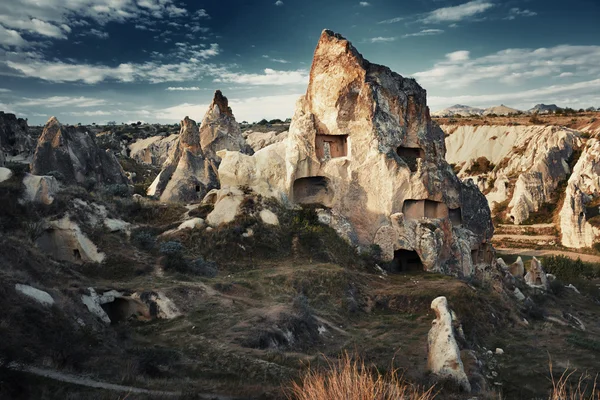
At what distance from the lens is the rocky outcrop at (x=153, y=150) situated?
64.2 meters

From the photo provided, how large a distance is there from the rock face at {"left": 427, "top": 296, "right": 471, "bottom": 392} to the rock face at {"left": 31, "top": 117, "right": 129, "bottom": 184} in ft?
78.7

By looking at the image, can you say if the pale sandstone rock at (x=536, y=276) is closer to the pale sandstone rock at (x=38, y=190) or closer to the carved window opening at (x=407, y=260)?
the carved window opening at (x=407, y=260)

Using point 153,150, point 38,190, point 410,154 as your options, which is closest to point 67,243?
point 38,190

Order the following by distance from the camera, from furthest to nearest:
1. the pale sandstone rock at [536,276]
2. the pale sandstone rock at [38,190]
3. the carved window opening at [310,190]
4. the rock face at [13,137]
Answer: the rock face at [13,137], the pale sandstone rock at [536,276], the carved window opening at [310,190], the pale sandstone rock at [38,190]

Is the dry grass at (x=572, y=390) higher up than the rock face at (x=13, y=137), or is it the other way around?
the rock face at (x=13, y=137)

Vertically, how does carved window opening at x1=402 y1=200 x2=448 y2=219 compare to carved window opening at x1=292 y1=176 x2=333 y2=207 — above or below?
below

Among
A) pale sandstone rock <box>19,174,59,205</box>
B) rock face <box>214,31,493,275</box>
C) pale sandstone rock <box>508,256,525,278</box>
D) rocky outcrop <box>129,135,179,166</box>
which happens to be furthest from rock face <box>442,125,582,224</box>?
pale sandstone rock <box>19,174,59,205</box>

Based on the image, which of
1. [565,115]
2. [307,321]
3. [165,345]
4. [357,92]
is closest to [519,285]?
[357,92]

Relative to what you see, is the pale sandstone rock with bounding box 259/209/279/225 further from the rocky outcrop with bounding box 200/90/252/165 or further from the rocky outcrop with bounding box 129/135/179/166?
the rocky outcrop with bounding box 129/135/179/166

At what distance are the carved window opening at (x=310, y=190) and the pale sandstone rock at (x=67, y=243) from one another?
10.3m

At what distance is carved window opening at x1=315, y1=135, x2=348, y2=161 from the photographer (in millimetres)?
23188

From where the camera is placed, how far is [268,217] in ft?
69.5

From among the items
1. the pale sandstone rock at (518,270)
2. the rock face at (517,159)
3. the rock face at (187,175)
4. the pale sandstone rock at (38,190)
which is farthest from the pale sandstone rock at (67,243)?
the rock face at (517,159)

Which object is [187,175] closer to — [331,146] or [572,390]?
[331,146]
